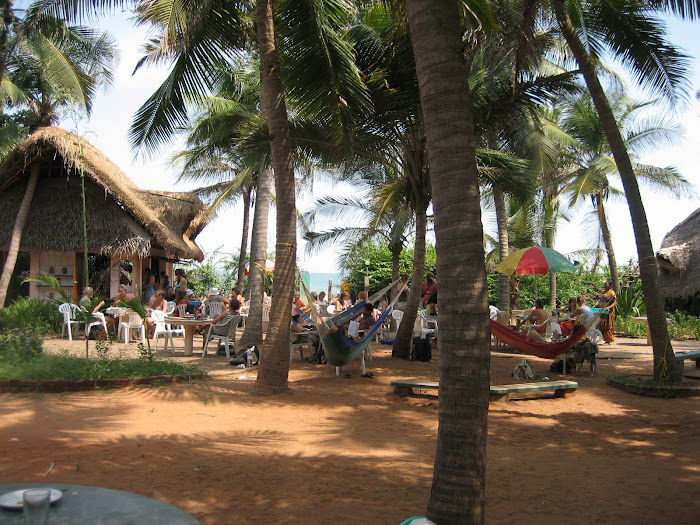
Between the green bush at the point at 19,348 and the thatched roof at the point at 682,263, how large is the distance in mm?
14304

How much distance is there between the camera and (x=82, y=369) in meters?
7.25

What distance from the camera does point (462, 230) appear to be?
300cm

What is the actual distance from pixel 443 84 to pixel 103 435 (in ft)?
13.0

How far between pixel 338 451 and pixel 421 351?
5344 millimetres

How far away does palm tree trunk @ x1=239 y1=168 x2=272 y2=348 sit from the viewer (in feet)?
34.7

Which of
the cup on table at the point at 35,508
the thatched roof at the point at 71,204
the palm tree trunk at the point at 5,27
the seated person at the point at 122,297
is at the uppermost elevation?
the palm tree trunk at the point at 5,27

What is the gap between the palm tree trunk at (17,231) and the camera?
12367mm

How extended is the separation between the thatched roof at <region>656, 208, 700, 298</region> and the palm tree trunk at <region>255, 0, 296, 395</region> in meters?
12.0

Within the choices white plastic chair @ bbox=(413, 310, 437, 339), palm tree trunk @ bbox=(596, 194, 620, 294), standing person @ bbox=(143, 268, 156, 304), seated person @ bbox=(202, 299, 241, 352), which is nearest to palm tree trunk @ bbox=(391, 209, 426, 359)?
white plastic chair @ bbox=(413, 310, 437, 339)

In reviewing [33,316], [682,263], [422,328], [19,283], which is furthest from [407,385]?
[19,283]

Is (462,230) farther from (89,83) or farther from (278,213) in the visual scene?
(89,83)

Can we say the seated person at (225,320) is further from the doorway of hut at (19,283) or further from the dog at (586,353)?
the doorway of hut at (19,283)

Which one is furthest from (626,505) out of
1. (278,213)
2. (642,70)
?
(642,70)

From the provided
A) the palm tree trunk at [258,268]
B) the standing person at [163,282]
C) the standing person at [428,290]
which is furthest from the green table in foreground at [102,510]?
the standing person at [163,282]
